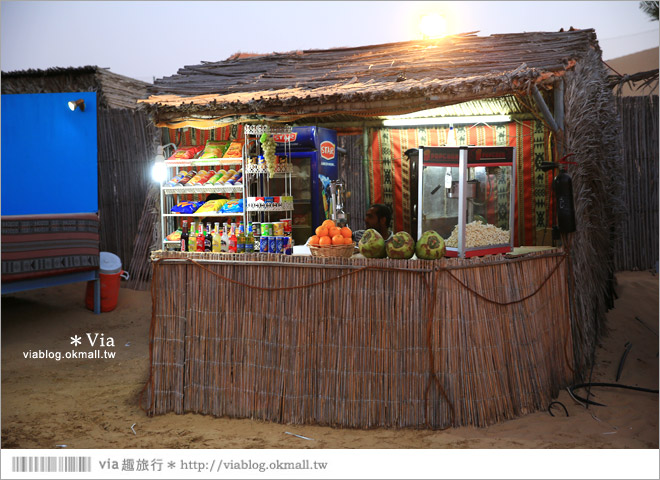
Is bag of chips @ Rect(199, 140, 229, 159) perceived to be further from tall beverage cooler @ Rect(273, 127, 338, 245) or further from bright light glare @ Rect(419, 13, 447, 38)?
bright light glare @ Rect(419, 13, 447, 38)

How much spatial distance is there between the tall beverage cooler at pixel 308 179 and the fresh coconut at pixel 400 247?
7.89 feet

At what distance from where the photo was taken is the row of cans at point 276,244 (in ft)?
16.6

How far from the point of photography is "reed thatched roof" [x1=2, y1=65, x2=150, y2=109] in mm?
10648

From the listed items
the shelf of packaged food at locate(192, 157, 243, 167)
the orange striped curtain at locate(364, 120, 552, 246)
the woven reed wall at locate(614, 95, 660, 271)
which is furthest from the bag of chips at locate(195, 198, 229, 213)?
the woven reed wall at locate(614, 95, 660, 271)

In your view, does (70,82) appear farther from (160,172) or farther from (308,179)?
(308,179)

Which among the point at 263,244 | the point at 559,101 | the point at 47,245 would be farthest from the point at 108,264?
the point at 559,101

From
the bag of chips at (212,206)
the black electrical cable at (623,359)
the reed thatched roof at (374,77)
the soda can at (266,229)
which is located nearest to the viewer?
the reed thatched roof at (374,77)

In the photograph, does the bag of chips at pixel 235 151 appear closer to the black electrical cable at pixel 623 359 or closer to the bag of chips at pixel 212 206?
the bag of chips at pixel 212 206

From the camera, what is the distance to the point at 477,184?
4.80m

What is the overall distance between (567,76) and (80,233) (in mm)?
6491

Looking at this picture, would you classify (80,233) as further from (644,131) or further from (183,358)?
(644,131)

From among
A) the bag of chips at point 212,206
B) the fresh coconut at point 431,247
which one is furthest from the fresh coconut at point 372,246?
the bag of chips at point 212,206

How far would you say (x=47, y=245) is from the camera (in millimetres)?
7945

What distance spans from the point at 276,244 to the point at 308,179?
84.6 inches
